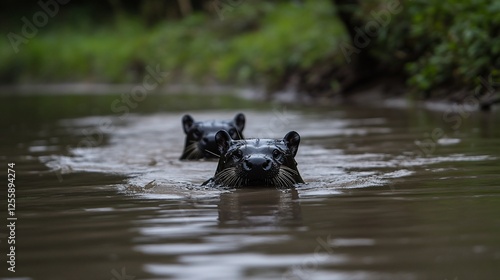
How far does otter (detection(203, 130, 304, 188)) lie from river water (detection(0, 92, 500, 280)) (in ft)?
0.49

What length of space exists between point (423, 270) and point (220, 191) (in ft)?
10.2

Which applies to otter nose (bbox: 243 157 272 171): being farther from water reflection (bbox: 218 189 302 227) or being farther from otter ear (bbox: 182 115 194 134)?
otter ear (bbox: 182 115 194 134)

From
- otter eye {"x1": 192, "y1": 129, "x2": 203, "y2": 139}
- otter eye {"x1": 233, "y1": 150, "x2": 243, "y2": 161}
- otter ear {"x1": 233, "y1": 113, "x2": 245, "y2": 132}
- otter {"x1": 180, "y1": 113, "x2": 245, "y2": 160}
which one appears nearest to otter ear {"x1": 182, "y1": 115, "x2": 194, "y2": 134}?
otter {"x1": 180, "y1": 113, "x2": 245, "y2": 160}

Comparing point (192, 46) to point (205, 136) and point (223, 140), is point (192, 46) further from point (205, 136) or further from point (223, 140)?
point (223, 140)

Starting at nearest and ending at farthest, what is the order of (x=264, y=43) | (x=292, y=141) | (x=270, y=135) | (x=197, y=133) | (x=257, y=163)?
(x=257, y=163) → (x=292, y=141) → (x=197, y=133) → (x=270, y=135) → (x=264, y=43)

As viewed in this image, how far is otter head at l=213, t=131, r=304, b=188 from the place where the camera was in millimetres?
6801

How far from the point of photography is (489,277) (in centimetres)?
372

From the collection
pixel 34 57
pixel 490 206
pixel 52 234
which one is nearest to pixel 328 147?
pixel 490 206

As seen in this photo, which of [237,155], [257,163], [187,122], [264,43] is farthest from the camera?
[264,43]

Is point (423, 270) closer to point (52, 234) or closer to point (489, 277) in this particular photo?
point (489, 277)

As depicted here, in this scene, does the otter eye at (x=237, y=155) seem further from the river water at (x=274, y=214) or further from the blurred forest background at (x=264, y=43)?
the blurred forest background at (x=264, y=43)

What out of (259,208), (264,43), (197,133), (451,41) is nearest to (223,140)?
(259,208)

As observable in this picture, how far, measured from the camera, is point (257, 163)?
679 centimetres

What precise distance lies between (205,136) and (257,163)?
109 inches
